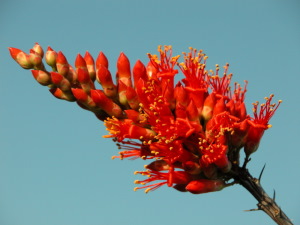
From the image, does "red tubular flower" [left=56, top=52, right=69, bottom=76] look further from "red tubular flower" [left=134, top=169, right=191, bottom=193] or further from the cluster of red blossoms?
"red tubular flower" [left=134, top=169, right=191, bottom=193]

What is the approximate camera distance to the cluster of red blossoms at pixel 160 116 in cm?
366

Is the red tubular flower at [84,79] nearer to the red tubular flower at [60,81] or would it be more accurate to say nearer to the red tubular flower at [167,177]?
the red tubular flower at [60,81]

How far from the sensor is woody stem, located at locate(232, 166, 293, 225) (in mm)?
3518

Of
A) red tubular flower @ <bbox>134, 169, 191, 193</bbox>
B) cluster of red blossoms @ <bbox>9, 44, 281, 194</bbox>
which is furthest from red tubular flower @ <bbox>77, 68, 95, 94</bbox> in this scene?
red tubular flower @ <bbox>134, 169, 191, 193</bbox>

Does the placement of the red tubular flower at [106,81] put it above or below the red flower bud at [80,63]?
below

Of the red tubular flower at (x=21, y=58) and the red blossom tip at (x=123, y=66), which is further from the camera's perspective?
the red blossom tip at (x=123, y=66)

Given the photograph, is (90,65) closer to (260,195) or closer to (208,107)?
(208,107)

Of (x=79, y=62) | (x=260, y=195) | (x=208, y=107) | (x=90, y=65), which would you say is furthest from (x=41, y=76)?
(x=260, y=195)

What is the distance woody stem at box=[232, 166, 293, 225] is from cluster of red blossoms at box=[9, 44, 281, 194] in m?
0.09

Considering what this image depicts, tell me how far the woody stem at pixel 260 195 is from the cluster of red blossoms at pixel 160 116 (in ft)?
0.30

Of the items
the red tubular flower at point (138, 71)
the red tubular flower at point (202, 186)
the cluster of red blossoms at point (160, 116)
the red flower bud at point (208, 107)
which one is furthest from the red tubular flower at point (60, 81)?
the red tubular flower at point (202, 186)

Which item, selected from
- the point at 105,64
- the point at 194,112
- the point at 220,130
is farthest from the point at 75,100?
the point at 220,130

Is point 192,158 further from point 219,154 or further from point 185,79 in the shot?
point 185,79

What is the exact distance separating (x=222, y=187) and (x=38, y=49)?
2177mm
